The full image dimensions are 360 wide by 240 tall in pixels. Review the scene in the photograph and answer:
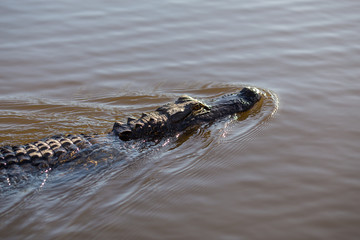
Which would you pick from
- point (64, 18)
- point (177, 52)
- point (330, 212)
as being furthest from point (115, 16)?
point (330, 212)

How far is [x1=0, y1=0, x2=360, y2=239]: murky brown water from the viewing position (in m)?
3.92

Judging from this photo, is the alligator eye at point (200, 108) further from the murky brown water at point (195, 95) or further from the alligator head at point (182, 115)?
the murky brown water at point (195, 95)

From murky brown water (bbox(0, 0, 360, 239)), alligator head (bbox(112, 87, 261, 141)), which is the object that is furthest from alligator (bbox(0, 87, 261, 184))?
murky brown water (bbox(0, 0, 360, 239))

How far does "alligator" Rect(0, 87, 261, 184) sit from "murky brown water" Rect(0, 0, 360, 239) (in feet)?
0.71

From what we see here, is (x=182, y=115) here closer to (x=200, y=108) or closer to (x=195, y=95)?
(x=200, y=108)

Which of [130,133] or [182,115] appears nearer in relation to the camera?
[130,133]

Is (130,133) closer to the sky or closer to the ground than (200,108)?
closer to the ground

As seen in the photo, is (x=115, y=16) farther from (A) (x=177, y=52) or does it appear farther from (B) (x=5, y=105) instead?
(B) (x=5, y=105)

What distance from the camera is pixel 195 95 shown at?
247 inches

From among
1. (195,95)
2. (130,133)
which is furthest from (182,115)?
(195,95)

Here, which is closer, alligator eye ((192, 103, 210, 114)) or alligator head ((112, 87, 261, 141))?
alligator head ((112, 87, 261, 141))

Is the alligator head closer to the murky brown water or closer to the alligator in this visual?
the alligator

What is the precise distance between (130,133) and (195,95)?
1527 mm

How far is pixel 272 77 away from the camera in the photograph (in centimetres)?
662
